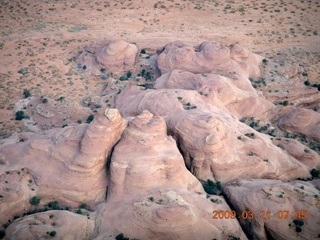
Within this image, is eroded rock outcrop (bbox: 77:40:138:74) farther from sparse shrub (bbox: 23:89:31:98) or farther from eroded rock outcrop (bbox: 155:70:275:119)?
sparse shrub (bbox: 23:89:31:98)

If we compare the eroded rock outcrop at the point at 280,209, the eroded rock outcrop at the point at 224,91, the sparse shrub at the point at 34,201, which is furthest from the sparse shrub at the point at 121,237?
the eroded rock outcrop at the point at 224,91

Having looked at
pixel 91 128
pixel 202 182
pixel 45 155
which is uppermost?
pixel 91 128

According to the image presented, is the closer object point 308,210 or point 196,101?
point 308,210

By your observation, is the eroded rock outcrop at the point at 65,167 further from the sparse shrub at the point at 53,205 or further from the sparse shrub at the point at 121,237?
the sparse shrub at the point at 121,237

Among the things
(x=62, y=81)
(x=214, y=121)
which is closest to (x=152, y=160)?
(x=214, y=121)

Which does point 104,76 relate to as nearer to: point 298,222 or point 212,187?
point 212,187

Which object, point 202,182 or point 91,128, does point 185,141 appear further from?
point 91,128

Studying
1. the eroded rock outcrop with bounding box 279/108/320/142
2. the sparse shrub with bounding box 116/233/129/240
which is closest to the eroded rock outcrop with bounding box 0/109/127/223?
the sparse shrub with bounding box 116/233/129/240
